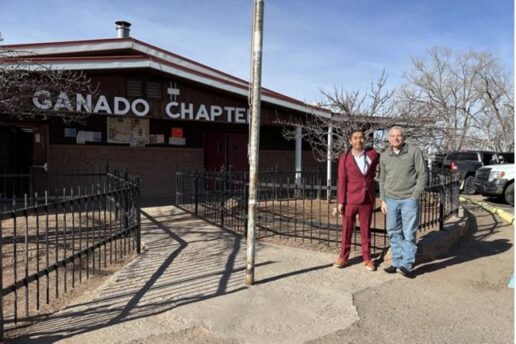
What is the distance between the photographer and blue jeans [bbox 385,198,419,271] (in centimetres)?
534

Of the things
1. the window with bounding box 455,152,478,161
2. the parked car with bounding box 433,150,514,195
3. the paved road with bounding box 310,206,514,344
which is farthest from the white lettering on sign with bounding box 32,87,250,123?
the window with bounding box 455,152,478,161

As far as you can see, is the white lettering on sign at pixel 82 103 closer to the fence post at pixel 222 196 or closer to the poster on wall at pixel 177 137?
the poster on wall at pixel 177 137

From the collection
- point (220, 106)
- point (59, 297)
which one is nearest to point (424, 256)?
point (59, 297)

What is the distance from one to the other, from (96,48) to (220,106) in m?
3.65

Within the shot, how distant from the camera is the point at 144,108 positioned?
477 inches

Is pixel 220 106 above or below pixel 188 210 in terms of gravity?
above

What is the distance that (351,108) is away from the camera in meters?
11.1

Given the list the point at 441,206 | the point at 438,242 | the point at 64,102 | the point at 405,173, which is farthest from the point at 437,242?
the point at 64,102

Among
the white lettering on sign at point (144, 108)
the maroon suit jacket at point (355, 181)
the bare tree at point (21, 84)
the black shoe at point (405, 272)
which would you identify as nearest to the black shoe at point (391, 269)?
the black shoe at point (405, 272)

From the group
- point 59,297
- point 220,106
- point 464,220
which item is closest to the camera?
point 59,297

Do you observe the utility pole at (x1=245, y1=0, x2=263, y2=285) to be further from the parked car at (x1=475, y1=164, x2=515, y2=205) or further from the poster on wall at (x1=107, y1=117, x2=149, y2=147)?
the parked car at (x1=475, y1=164, x2=515, y2=205)

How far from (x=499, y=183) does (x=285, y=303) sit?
12059mm

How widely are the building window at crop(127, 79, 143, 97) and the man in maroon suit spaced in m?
8.23

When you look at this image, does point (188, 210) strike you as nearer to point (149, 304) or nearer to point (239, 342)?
point (149, 304)
